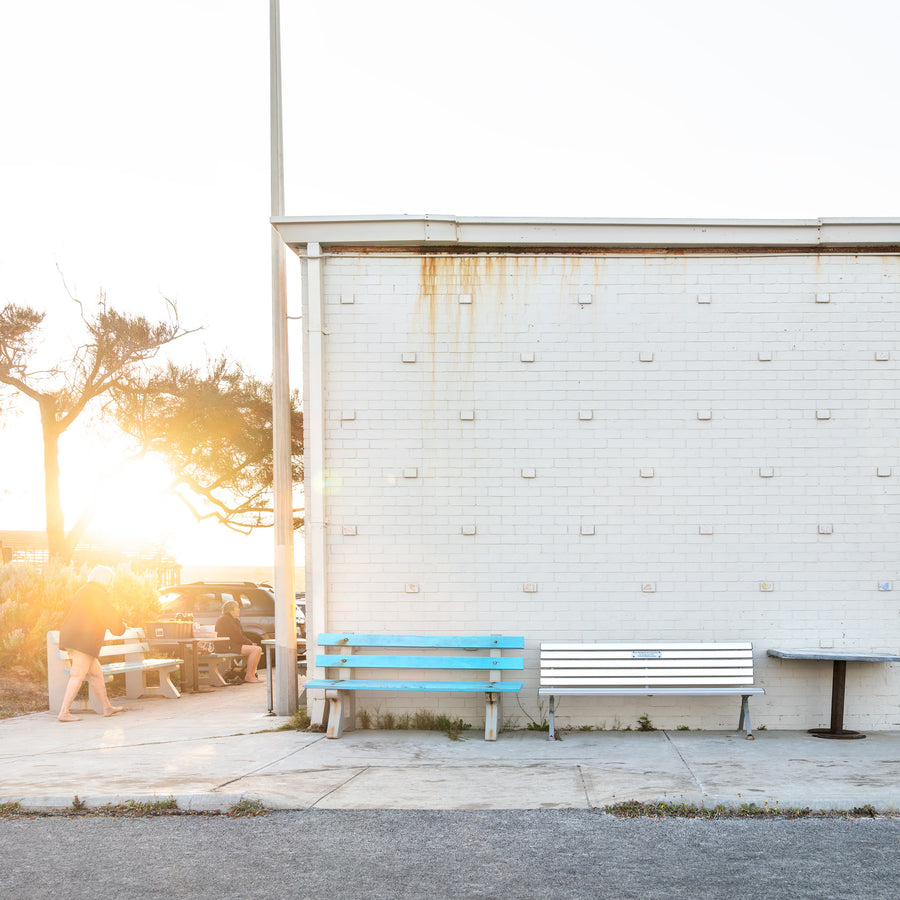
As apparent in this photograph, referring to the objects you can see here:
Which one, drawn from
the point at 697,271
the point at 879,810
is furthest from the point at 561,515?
the point at 879,810

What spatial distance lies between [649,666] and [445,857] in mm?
4581

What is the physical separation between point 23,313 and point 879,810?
21.3 metres

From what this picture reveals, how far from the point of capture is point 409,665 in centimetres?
1081

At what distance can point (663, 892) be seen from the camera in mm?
5820

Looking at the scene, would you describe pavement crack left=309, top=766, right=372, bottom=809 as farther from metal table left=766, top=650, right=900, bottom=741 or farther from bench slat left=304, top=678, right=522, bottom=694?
metal table left=766, top=650, right=900, bottom=741

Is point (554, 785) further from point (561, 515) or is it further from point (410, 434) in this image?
point (410, 434)

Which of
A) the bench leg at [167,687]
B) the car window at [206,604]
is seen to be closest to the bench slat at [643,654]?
the bench leg at [167,687]

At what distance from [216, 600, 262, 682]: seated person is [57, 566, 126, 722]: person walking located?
405 cm

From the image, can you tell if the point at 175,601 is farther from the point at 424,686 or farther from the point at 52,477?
the point at 424,686

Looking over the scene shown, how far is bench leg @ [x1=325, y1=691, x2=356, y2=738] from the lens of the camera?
10.6 meters

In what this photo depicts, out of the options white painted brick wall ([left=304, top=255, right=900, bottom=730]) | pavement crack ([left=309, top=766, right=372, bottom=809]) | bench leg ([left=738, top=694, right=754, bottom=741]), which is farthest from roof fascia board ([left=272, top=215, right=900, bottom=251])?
pavement crack ([left=309, top=766, right=372, bottom=809])

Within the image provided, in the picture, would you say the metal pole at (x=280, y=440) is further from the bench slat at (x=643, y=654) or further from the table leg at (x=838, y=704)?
the table leg at (x=838, y=704)

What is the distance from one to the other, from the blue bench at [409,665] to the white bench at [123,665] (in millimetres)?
3712

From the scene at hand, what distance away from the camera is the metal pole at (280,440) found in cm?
1227
